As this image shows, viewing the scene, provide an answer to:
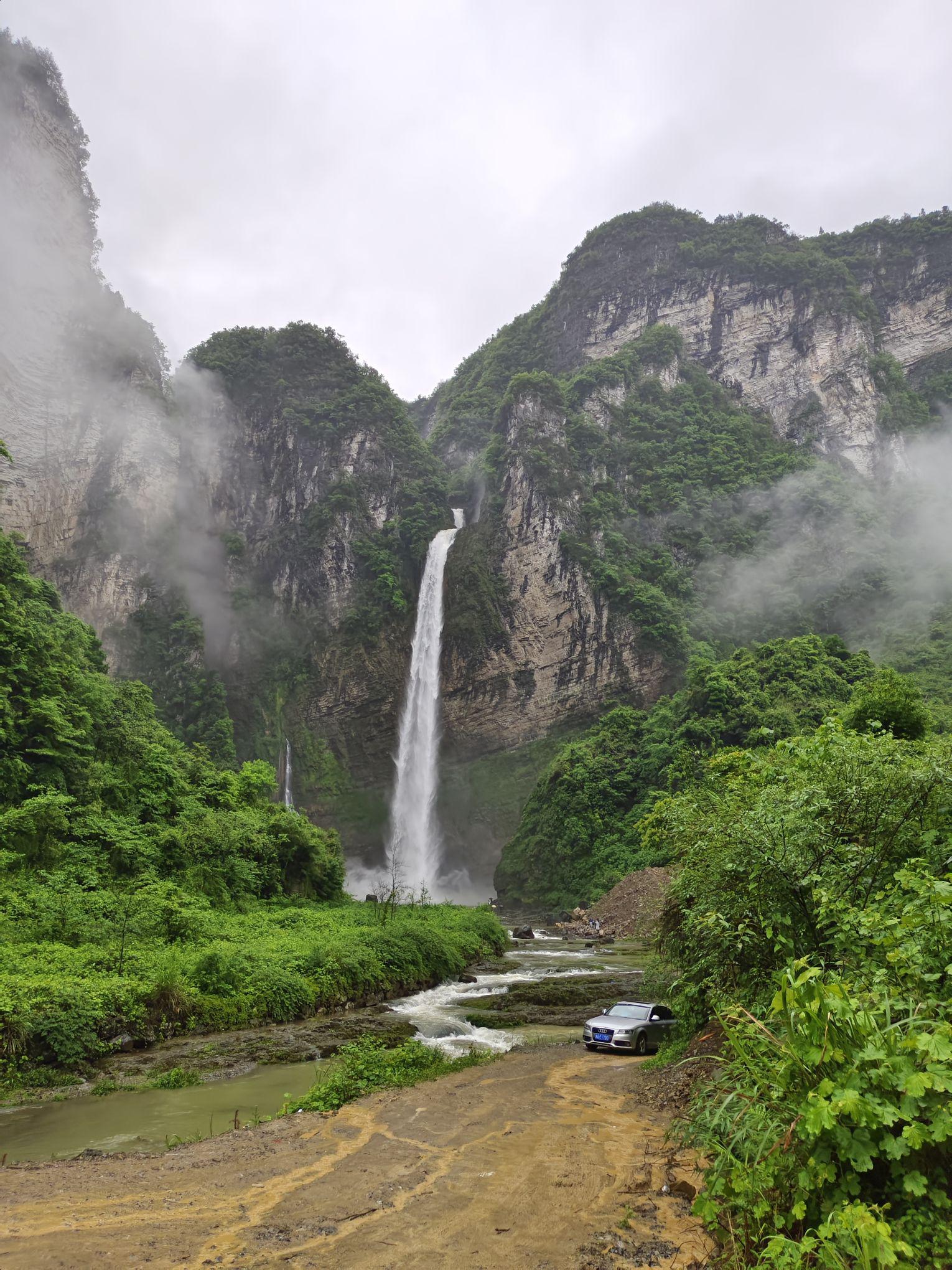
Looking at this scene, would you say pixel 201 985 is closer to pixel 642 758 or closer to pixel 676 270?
pixel 642 758

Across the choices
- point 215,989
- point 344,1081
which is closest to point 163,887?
point 215,989

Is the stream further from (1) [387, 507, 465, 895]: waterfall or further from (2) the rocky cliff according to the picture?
(2) the rocky cliff

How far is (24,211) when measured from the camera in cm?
5031

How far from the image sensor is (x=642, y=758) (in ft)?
149

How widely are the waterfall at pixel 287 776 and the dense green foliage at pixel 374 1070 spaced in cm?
4467

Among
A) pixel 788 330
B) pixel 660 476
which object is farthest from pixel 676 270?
pixel 660 476

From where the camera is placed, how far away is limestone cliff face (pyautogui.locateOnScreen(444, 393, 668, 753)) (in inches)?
2194

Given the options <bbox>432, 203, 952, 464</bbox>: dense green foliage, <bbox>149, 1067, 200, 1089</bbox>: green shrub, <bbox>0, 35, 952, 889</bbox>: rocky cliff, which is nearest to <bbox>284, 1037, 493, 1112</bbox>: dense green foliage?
<bbox>149, 1067, 200, 1089</bbox>: green shrub

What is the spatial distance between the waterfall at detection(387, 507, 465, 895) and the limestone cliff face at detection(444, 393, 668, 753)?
213 cm

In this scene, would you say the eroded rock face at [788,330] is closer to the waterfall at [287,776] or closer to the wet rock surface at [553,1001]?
the waterfall at [287,776]

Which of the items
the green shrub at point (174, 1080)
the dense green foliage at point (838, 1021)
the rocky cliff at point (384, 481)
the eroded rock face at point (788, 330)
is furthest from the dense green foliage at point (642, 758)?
the eroded rock face at point (788, 330)

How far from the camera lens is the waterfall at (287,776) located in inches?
2132

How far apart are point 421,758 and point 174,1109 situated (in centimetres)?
4434

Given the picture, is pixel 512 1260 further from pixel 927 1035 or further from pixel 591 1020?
pixel 591 1020
